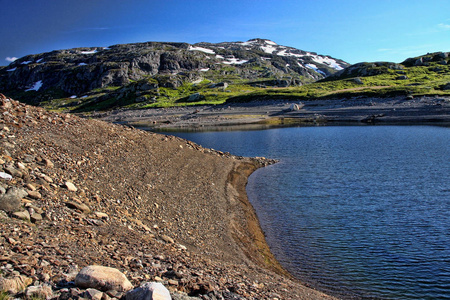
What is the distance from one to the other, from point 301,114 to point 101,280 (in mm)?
103608

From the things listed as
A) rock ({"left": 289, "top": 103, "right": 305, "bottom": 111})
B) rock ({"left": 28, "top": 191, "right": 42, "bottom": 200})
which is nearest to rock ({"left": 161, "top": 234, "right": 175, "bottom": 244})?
rock ({"left": 28, "top": 191, "right": 42, "bottom": 200})

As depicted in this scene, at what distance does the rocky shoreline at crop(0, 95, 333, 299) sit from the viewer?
29.3ft

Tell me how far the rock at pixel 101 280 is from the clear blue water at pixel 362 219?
10.1 meters

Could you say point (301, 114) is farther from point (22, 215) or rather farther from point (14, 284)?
point (14, 284)

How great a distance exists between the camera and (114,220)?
49.0 feet

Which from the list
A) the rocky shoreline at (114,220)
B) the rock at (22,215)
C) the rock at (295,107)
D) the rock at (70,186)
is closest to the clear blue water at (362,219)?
the rocky shoreline at (114,220)

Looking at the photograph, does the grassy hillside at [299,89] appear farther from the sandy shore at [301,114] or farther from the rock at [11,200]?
the rock at [11,200]

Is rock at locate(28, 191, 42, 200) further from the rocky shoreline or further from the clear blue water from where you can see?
the clear blue water

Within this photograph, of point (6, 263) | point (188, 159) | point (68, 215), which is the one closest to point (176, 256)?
point (68, 215)

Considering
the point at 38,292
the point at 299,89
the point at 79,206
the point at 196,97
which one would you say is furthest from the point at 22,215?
the point at 196,97

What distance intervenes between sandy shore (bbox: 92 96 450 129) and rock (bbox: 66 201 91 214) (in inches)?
3357

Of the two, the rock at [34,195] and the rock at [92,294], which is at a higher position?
the rock at [34,195]

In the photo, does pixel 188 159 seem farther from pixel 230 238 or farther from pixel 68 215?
pixel 68 215

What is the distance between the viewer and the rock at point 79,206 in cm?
1389
